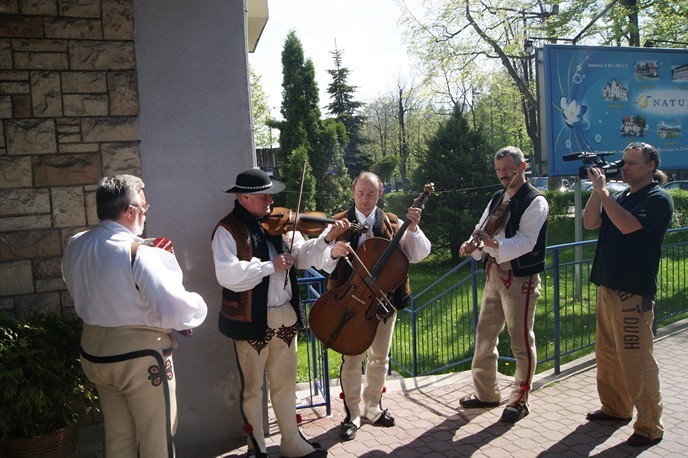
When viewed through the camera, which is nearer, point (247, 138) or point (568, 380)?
point (247, 138)

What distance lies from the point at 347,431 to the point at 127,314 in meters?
→ 1.95

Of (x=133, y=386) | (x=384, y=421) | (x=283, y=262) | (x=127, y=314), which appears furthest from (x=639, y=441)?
(x=127, y=314)

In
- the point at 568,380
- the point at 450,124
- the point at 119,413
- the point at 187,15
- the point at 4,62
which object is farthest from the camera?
the point at 450,124

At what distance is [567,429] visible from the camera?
402 cm

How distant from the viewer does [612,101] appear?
322 inches

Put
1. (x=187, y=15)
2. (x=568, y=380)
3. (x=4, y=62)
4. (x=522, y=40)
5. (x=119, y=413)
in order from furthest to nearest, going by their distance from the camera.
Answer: (x=522, y=40), (x=568, y=380), (x=187, y=15), (x=4, y=62), (x=119, y=413)

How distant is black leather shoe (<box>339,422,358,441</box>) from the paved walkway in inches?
1.6

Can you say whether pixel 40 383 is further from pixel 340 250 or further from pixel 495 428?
pixel 495 428

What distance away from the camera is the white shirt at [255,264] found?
3.33m

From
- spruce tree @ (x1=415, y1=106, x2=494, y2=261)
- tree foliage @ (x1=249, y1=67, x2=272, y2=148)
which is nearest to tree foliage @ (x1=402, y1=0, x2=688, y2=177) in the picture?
spruce tree @ (x1=415, y1=106, x2=494, y2=261)

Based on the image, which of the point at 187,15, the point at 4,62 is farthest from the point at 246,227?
the point at 4,62

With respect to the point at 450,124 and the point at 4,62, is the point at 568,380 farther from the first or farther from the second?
the point at 450,124

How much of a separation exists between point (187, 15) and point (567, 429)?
4045mm

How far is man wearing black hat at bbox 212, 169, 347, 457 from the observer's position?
A: 340cm
